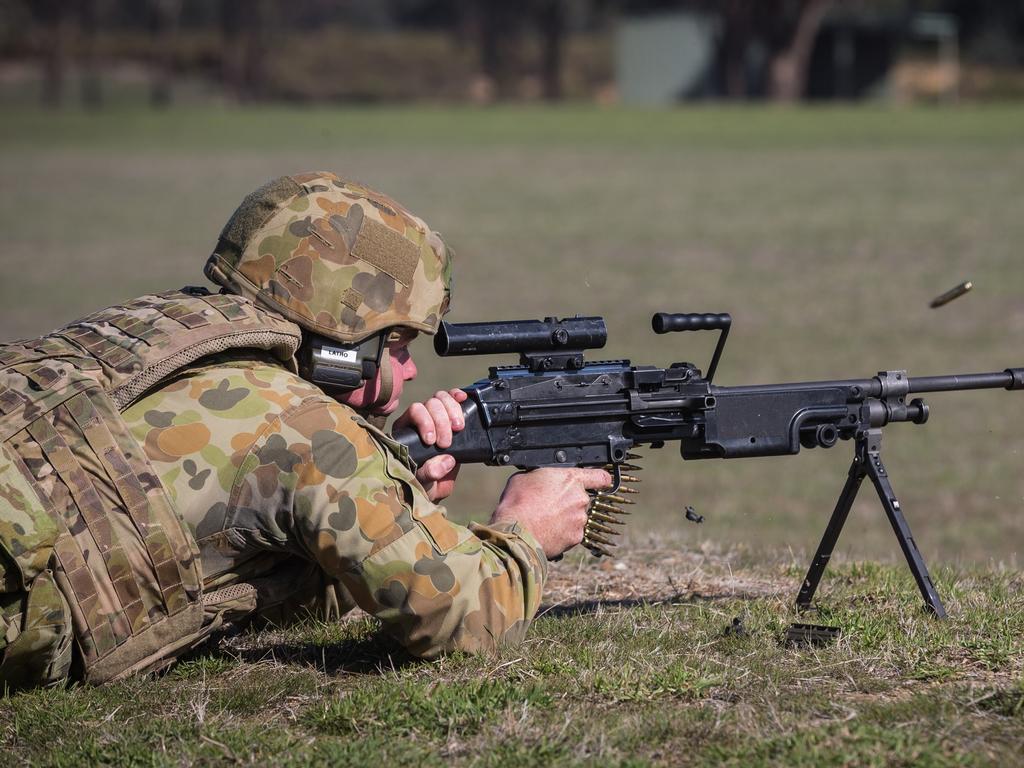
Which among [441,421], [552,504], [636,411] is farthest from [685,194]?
[441,421]

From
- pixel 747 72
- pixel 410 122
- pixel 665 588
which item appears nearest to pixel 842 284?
pixel 665 588

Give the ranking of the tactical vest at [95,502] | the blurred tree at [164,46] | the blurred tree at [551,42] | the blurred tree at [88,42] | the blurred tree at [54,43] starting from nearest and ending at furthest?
the tactical vest at [95,502]
the blurred tree at [54,43]
the blurred tree at [164,46]
the blurred tree at [88,42]
the blurred tree at [551,42]

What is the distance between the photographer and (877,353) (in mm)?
17297

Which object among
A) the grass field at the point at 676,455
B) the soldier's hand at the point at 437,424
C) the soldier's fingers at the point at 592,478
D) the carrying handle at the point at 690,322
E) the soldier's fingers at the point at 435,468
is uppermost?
the carrying handle at the point at 690,322

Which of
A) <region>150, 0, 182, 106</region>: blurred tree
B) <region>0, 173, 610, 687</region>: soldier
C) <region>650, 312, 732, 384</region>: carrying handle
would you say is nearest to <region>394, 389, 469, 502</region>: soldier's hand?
<region>0, 173, 610, 687</region>: soldier

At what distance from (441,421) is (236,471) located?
0.82 metres

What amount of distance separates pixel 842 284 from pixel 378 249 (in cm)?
1875

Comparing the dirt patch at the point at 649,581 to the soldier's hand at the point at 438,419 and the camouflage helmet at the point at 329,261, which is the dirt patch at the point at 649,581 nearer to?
the soldier's hand at the point at 438,419

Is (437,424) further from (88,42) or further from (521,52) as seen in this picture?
(521,52)

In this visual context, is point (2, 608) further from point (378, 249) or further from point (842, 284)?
point (842, 284)

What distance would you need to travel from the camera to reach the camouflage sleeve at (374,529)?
4.23 metres

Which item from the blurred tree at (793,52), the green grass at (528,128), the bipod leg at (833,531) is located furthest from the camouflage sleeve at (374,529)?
the blurred tree at (793,52)

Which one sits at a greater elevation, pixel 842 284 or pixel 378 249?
pixel 378 249

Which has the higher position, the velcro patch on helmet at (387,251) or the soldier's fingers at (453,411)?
the velcro patch on helmet at (387,251)
